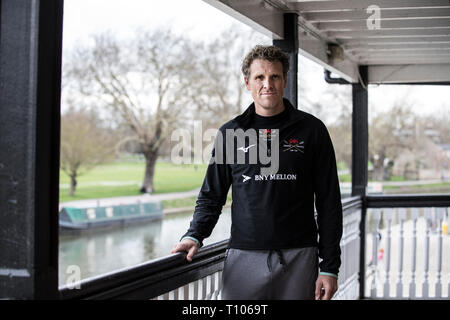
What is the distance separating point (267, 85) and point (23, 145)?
0.79m

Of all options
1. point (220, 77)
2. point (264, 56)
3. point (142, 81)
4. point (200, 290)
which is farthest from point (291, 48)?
point (142, 81)

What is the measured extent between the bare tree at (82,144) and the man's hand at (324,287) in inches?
852

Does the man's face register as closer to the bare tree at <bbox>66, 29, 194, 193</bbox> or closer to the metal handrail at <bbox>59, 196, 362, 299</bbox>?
the metal handrail at <bbox>59, 196, 362, 299</bbox>

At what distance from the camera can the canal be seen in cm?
2203

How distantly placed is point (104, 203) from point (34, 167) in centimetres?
2273

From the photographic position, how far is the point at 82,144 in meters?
23.3

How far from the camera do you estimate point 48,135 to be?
1334mm

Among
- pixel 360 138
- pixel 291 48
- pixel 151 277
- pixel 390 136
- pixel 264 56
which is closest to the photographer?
pixel 151 277

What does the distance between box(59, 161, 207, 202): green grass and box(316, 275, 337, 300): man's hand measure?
2134 cm

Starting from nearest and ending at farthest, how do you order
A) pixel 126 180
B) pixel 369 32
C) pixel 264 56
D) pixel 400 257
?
pixel 264 56, pixel 369 32, pixel 400 257, pixel 126 180

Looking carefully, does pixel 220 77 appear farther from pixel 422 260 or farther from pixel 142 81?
pixel 422 260

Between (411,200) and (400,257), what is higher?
(411,200)

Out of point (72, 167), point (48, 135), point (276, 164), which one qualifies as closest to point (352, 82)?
point (276, 164)
